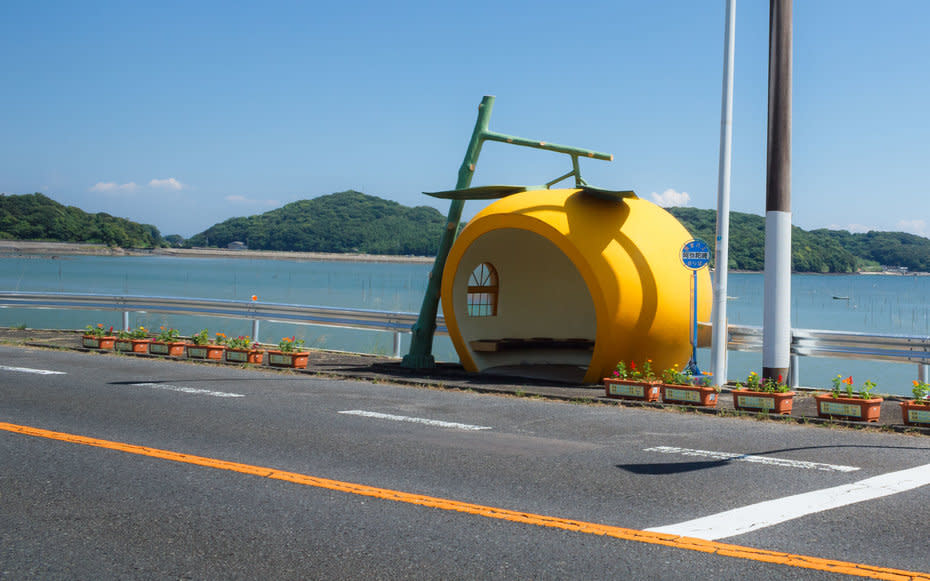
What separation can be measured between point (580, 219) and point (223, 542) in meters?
8.69

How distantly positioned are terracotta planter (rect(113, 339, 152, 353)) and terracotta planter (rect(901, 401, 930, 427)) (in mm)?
12399

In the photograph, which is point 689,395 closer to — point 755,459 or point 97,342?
point 755,459

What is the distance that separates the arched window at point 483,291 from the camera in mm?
15367

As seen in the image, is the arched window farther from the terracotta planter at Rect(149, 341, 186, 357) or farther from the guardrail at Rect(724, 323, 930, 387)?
the terracotta planter at Rect(149, 341, 186, 357)

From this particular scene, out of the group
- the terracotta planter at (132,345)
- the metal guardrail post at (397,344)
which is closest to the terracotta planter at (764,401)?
the metal guardrail post at (397,344)

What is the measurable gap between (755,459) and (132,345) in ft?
39.8

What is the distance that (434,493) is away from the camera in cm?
561

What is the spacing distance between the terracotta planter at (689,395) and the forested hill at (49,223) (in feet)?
456

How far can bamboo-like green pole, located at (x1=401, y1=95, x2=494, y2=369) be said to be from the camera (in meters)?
14.1

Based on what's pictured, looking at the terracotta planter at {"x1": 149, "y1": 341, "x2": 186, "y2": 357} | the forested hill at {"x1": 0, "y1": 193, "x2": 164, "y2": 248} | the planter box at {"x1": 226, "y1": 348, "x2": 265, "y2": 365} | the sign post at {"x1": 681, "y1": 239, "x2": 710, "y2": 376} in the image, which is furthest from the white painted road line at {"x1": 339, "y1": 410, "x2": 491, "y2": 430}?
the forested hill at {"x1": 0, "y1": 193, "x2": 164, "y2": 248}

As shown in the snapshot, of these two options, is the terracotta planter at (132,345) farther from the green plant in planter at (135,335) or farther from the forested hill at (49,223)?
the forested hill at (49,223)

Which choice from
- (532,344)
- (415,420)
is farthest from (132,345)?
(415,420)

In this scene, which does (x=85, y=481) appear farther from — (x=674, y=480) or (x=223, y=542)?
(x=674, y=480)

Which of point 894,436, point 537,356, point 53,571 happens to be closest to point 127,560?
point 53,571
